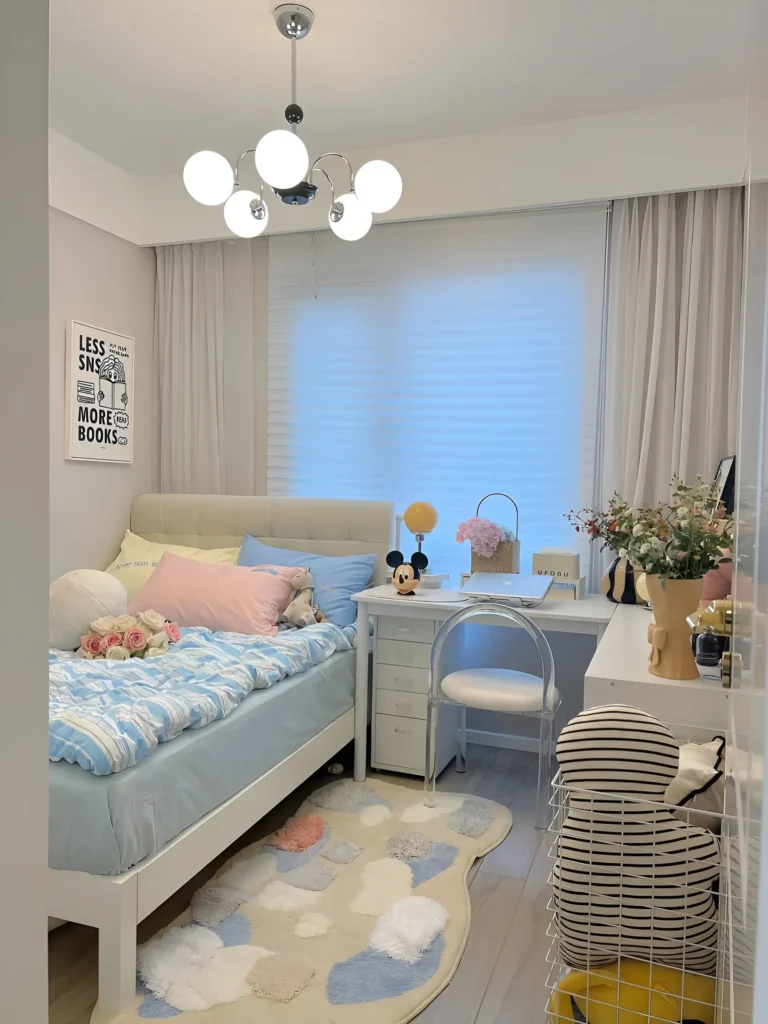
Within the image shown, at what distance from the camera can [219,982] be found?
1771mm

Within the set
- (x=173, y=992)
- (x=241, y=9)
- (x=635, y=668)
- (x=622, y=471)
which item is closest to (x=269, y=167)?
(x=241, y=9)

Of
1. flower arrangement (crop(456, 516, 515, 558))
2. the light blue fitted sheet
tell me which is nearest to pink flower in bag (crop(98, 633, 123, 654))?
the light blue fitted sheet

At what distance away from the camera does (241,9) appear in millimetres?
2324

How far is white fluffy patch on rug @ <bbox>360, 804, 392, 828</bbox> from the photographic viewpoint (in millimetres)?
2613

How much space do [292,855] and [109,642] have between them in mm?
987

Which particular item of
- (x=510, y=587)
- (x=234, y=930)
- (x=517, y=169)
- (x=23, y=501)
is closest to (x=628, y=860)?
(x=23, y=501)

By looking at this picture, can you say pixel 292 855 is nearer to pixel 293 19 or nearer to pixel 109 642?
pixel 109 642

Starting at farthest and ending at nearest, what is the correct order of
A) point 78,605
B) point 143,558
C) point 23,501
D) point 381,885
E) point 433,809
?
point 143,558
point 78,605
point 433,809
point 381,885
point 23,501

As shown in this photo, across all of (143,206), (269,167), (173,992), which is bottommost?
(173,992)

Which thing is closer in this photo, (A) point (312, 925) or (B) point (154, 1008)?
(B) point (154, 1008)

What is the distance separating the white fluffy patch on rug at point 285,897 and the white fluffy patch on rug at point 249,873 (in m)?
0.04

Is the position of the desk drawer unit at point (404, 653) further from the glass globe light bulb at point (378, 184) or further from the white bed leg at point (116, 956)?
the glass globe light bulb at point (378, 184)

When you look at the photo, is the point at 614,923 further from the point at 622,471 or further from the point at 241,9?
the point at 241,9

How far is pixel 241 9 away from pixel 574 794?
243 centimetres
